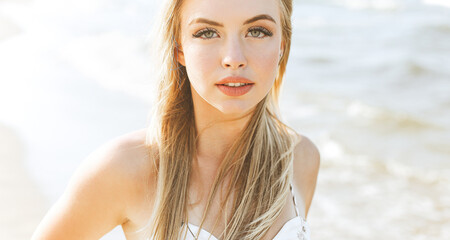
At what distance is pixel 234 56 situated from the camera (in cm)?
242

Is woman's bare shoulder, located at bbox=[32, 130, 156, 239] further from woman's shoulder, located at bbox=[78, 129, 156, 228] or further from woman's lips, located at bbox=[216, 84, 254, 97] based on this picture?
woman's lips, located at bbox=[216, 84, 254, 97]

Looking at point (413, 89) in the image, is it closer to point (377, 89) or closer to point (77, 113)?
point (377, 89)

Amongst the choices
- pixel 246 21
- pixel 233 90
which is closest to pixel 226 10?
pixel 246 21

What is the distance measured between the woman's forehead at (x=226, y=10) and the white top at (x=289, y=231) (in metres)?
0.90

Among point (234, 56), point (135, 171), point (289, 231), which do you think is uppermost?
point (234, 56)

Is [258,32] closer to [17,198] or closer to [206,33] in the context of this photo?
[206,33]

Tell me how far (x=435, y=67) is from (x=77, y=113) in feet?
22.2

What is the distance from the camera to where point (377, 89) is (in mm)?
9641

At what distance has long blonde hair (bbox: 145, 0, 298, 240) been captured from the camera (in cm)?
265

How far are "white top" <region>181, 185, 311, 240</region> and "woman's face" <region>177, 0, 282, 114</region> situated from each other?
1.76ft

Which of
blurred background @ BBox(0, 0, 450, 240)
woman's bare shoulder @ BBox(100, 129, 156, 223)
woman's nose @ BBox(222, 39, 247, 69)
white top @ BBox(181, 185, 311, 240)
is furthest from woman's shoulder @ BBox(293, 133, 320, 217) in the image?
blurred background @ BBox(0, 0, 450, 240)

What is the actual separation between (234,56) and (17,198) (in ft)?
10.0

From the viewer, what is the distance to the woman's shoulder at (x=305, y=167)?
314cm

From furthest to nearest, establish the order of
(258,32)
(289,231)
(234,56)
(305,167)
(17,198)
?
(17,198) → (305,167) → (289,231) → (258,32) → (234,56)
